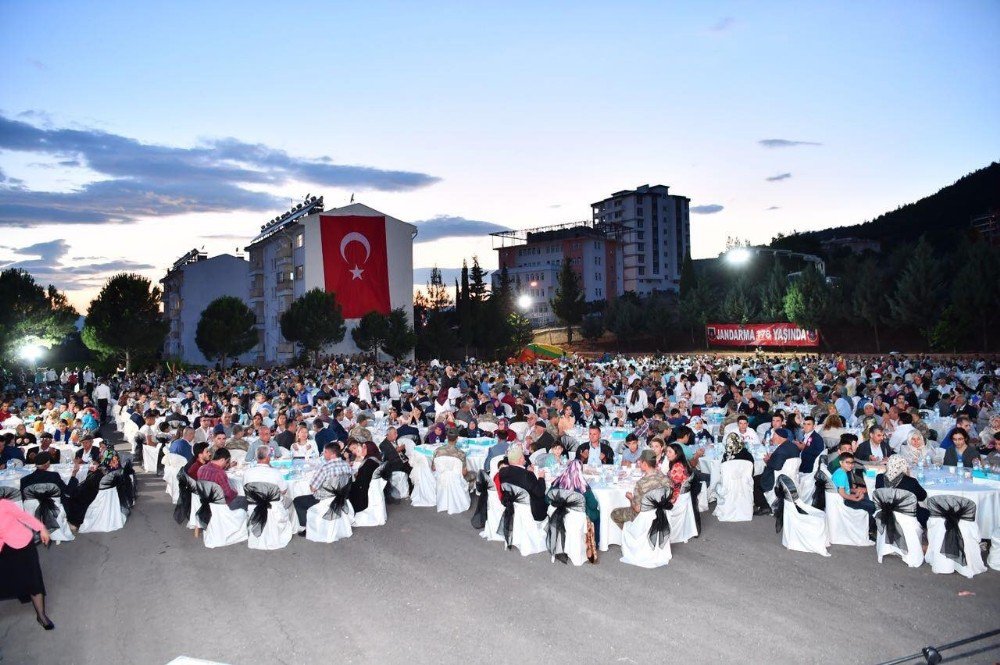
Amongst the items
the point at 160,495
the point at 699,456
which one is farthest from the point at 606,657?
the point at 160,495

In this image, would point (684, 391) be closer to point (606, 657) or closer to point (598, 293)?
point (606, 657)

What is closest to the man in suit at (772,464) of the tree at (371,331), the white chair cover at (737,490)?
the white chair cover at (737,490)

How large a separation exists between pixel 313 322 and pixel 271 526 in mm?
37425

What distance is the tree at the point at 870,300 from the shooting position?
42.6m

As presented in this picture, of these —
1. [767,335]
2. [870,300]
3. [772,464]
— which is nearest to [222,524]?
[772,464]

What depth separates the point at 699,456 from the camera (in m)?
10.2

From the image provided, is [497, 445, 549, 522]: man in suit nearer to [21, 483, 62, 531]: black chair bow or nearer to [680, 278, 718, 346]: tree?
[21, 483, 62, 531]: black chair bow

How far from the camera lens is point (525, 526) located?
8.66 meters

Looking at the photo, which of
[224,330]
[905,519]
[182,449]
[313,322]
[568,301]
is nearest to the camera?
[905,519]

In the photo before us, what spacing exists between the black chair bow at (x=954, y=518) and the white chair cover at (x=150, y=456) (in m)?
14.3

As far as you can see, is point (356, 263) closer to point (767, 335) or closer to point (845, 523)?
point (767, 335)

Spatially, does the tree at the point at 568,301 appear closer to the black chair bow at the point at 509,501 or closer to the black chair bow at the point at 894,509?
the black chair bow at the point at 509,501

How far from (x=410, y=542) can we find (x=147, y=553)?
3.63m

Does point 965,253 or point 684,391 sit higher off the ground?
point 965,253
